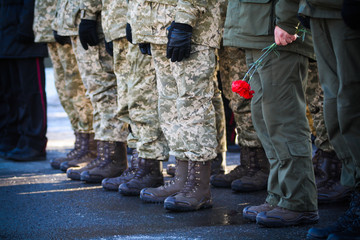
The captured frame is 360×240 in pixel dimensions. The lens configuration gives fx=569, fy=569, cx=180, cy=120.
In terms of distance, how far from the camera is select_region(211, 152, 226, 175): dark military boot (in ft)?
14.9

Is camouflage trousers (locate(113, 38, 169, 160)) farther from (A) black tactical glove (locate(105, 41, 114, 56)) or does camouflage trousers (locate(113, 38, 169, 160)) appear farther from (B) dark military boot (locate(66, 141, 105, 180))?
(B) dark military boot (locate(66, 141, 105, 180))

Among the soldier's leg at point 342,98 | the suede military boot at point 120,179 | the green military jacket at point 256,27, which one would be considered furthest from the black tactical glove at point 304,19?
the suede military boot at point 120,179

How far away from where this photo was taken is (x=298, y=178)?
3.06m

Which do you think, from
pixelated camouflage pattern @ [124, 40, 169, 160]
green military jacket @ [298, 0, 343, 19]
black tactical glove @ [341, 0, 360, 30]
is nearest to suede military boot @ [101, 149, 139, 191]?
pixelated camouflage pattern @ [124, 40, 169, 160]

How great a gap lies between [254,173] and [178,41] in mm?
1276

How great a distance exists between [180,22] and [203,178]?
993mm

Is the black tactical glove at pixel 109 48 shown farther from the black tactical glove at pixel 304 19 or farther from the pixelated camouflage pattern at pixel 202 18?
the black tactical glove at pixel 304 19

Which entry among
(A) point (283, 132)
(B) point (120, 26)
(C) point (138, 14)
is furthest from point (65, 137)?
(A) point (283, 132)

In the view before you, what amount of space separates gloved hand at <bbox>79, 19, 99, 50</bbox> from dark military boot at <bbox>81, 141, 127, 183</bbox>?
0.85m

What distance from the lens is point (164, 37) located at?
3.73 metres

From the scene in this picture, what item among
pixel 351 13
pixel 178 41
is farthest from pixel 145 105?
pixel 351 13

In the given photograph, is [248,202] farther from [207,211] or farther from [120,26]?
[120,26]

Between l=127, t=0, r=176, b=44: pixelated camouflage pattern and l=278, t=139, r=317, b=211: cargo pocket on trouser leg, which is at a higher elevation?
l=127, t=0, r=176, b=44: pixelated camouflage pattern

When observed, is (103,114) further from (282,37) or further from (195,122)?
(282,37)
